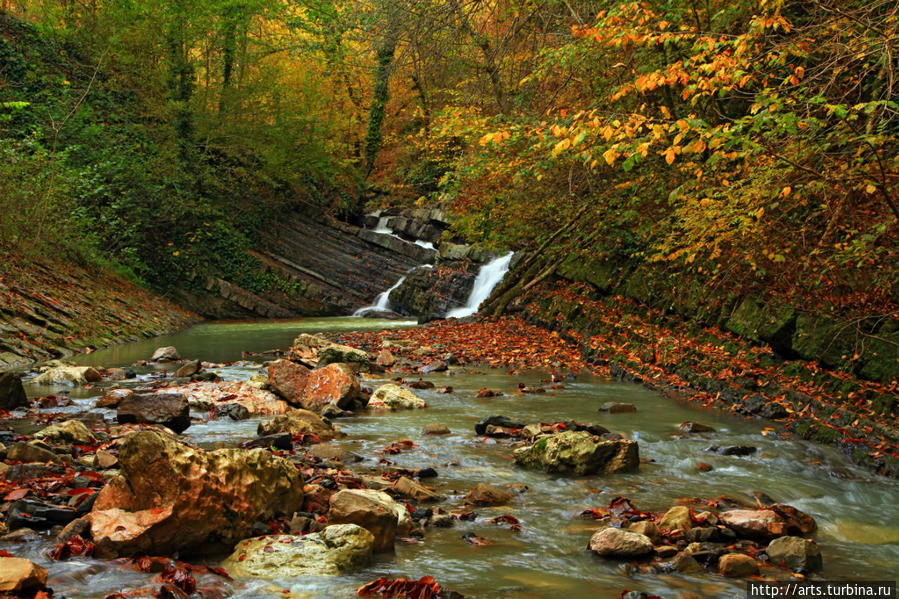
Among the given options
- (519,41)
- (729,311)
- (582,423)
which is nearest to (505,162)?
(519,41)

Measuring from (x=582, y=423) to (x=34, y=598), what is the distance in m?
5.74

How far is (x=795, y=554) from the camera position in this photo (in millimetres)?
3912

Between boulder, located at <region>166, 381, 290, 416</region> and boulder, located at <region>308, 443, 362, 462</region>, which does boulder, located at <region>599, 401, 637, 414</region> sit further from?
boulder, located at <region>166, 381, 290, 416</region>

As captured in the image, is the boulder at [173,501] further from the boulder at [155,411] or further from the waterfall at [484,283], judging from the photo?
the waterfall at [484,283]

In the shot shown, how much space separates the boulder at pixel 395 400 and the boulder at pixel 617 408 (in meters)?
2.45

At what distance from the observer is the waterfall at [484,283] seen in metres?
21.4

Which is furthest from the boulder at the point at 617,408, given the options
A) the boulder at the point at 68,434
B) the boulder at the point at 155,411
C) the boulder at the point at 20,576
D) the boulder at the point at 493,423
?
the boulder at the point at 20,576

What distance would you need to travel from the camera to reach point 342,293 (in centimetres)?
2475

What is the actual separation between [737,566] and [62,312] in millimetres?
14083

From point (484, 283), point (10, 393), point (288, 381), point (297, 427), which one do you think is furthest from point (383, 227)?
point (297, 427)

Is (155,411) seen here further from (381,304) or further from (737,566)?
(381,304)

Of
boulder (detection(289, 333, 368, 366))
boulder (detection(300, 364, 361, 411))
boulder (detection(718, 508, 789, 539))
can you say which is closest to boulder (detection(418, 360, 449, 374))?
boulder (detection(289, 333, 368, 366))

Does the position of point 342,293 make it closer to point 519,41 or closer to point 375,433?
point 519,41

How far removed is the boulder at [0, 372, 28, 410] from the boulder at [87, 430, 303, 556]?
14.9ft
